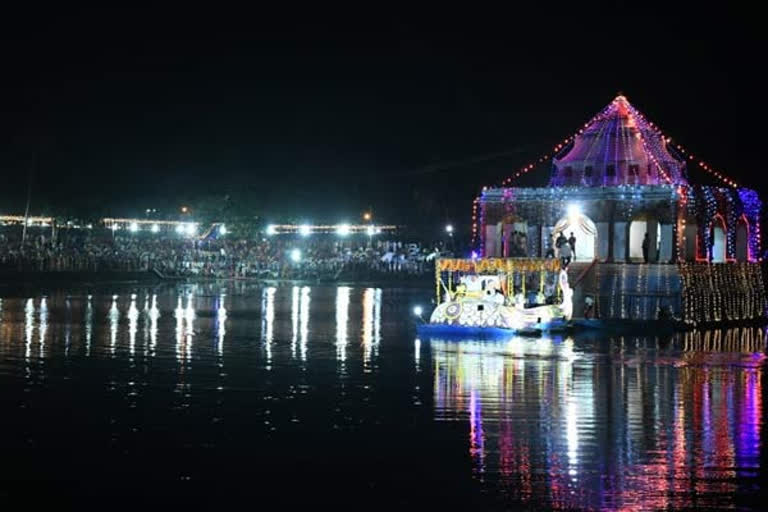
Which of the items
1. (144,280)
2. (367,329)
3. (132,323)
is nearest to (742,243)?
(367,329)

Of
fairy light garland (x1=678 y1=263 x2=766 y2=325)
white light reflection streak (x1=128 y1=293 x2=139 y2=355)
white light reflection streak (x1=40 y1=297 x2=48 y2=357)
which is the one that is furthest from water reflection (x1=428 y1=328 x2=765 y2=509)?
white light reflection streak (x1=40 y1=297 x2=48 y2=357)

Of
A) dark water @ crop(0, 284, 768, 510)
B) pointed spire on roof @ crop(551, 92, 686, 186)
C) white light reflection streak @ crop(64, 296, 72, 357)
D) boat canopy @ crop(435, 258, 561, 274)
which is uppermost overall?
pointed spire on roof @ crop(551, 92, 686, 186)

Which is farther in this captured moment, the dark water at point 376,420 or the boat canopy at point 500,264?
the boat canopy at point 500,264

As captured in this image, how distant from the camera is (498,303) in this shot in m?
30.2

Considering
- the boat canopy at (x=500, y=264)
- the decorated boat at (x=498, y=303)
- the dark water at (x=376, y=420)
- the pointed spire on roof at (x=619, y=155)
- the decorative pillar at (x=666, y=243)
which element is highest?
the pointed spire on roof at (x=619, y=155)

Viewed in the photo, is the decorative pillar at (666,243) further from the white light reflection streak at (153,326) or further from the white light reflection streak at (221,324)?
the white light reflection streak at (153,326)

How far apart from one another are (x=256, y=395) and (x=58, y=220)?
66.1 metres

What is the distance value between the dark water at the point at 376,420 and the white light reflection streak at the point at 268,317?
0.27 meters

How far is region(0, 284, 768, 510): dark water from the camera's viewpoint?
1256 centimetres

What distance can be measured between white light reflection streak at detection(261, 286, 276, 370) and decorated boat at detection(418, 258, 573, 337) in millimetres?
4178

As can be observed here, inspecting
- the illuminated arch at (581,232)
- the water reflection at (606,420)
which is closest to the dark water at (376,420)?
the water reflection at (606,420)

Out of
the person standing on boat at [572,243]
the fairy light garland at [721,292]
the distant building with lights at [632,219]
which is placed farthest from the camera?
the person standing on boat at [572,243]

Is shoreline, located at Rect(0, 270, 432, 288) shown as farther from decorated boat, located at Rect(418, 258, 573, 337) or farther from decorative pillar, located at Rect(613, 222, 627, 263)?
decorated boat, located at Rect(418, 258, 573, 337)

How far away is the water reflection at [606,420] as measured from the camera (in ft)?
42.0
